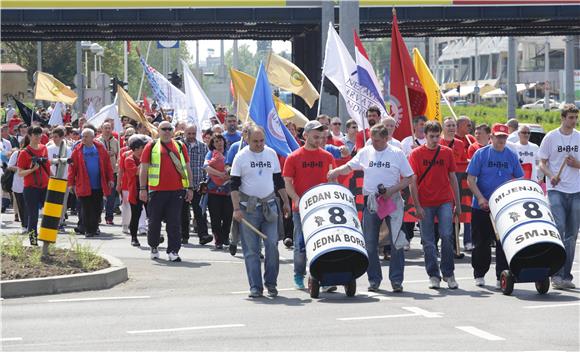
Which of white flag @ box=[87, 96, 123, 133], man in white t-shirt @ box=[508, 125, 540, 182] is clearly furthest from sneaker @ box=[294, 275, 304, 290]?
white flag @ box=[87, 96, 123, 133]

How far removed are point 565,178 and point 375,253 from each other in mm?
2201

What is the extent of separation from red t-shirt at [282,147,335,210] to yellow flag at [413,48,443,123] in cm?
680

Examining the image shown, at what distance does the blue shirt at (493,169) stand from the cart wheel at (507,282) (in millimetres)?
1077

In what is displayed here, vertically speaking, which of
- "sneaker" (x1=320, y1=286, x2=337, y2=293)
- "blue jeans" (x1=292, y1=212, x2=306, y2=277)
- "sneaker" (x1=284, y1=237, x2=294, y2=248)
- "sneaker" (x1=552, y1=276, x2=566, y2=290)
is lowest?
"sneaker" (x1=320, y1=286, x2=337, y2=293)

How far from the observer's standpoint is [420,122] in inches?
699

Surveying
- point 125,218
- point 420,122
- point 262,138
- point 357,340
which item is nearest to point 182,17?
point 125,218

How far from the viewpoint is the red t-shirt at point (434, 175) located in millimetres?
13758

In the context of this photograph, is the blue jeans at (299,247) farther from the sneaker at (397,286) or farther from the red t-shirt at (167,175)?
the red t-shirt at (167,175)

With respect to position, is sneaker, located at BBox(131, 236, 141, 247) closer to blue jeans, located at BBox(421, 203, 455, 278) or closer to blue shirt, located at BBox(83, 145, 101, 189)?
blue shirt, located at BBox(83, 145, 101, 189)

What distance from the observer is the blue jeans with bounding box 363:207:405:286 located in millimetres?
13461

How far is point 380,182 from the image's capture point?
1347 cm

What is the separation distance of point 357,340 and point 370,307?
2.18 m

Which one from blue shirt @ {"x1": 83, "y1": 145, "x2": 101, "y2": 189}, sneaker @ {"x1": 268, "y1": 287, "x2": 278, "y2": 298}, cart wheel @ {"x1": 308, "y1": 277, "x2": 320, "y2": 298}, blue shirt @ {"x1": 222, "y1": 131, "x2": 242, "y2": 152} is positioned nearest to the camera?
cart wheel @ {"x1": 308, "y1": 277, "x2": 320, "y2": 298}

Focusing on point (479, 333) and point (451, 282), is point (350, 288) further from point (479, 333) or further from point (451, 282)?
point (479, 333)
